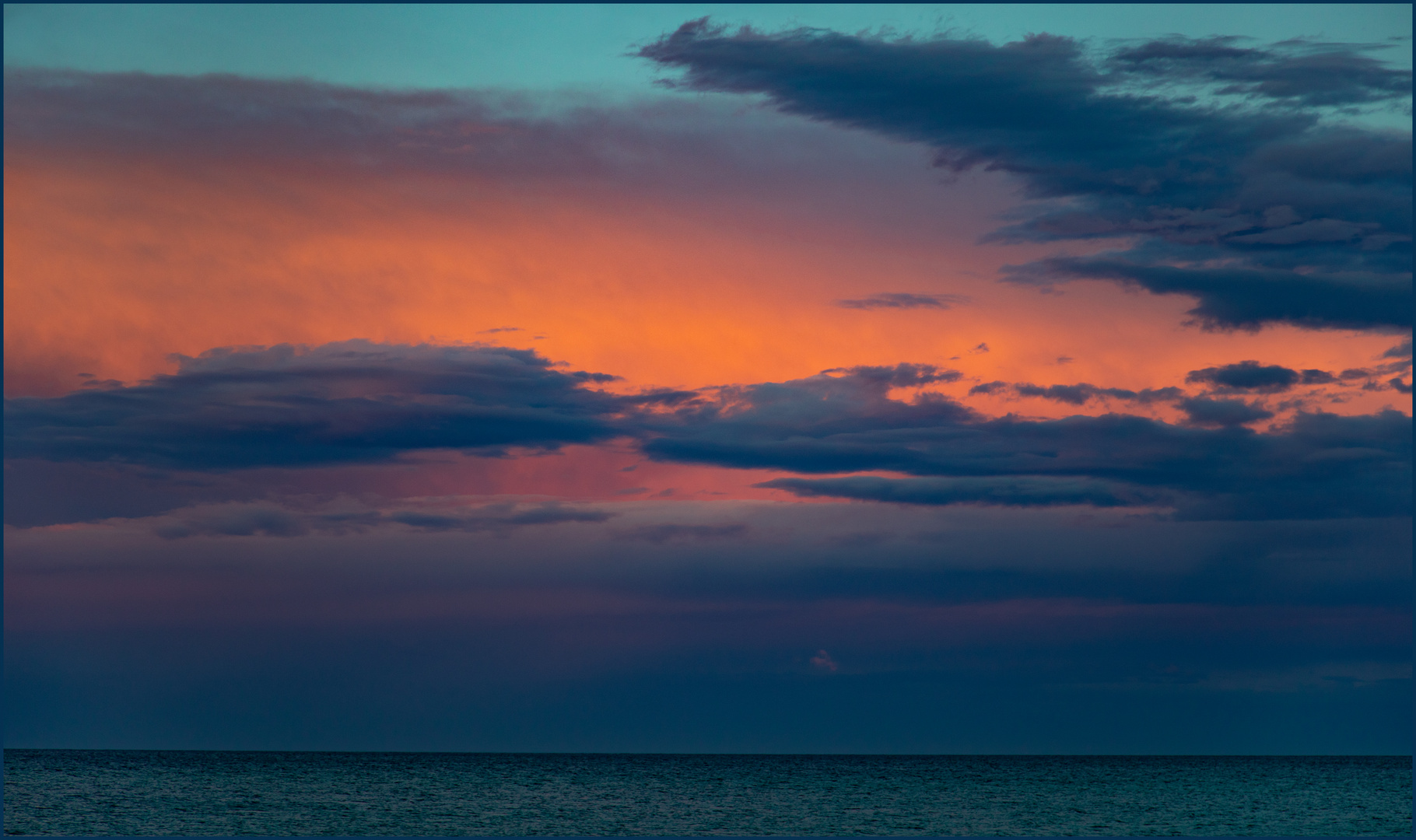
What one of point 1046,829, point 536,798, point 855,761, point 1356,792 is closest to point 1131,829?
point 1046,829

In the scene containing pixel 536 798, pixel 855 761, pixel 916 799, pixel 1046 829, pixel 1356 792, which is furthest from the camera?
pixel 855 761

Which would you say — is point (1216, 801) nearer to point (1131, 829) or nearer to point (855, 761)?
point (1131, 829)

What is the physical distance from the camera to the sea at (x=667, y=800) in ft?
225

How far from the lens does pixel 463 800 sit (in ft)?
281

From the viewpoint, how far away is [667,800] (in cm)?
9088

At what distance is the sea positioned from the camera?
68.7 metres

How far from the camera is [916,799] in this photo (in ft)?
310

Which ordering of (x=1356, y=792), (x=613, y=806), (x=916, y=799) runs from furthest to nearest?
(x=1356, y=792) → (x=916, y=799) → (x=613, y=806)

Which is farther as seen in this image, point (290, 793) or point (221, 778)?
point (221, 778)

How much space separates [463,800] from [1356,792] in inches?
3525

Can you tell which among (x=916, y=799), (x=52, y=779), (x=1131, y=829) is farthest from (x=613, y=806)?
(x=52, y=779)

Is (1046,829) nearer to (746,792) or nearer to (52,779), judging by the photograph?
(746,792)

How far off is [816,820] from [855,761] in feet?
349

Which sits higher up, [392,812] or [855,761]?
[392,812]
